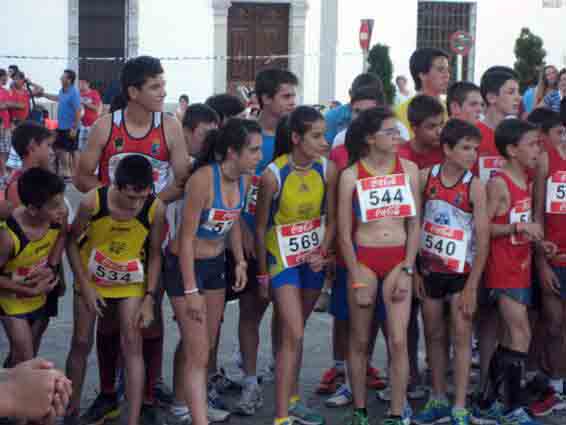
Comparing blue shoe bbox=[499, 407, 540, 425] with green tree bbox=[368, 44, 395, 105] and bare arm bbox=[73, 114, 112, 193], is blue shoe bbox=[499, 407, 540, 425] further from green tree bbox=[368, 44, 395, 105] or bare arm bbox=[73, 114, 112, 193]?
green tree bbox=[368, 44, 395, 105]

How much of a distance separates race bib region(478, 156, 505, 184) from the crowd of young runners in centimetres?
1

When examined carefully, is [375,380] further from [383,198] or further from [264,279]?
[383,198]

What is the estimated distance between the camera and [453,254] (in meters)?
5.54

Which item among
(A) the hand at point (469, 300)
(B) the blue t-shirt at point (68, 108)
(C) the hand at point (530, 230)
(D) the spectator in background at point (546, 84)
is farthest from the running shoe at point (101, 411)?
(B) the blue t-shirt at point (68, 108)

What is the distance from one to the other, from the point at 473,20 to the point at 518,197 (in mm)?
24993

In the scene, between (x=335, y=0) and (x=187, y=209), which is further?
(x=335, y=0)

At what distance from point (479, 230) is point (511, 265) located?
0.32 meters

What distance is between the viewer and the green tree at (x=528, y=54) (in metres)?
28.3

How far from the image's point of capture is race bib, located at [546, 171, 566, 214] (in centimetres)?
580

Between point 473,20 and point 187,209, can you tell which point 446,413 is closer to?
point 187,209

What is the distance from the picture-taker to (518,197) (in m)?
5.68

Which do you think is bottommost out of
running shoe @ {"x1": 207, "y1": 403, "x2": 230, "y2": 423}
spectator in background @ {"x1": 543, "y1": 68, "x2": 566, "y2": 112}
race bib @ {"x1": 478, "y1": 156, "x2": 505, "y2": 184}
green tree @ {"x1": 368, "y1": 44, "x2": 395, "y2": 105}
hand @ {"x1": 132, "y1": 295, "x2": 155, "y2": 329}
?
running shoe @ {"x1": 207, "y1": 403, "x2": 230, "y2": 423}

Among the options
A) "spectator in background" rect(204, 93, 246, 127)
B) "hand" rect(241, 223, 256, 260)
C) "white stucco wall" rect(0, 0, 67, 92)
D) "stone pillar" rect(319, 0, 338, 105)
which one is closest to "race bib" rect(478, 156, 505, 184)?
"hand" rect(241, 223, 256, 260)

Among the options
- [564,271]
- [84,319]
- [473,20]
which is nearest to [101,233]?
[84,319]
